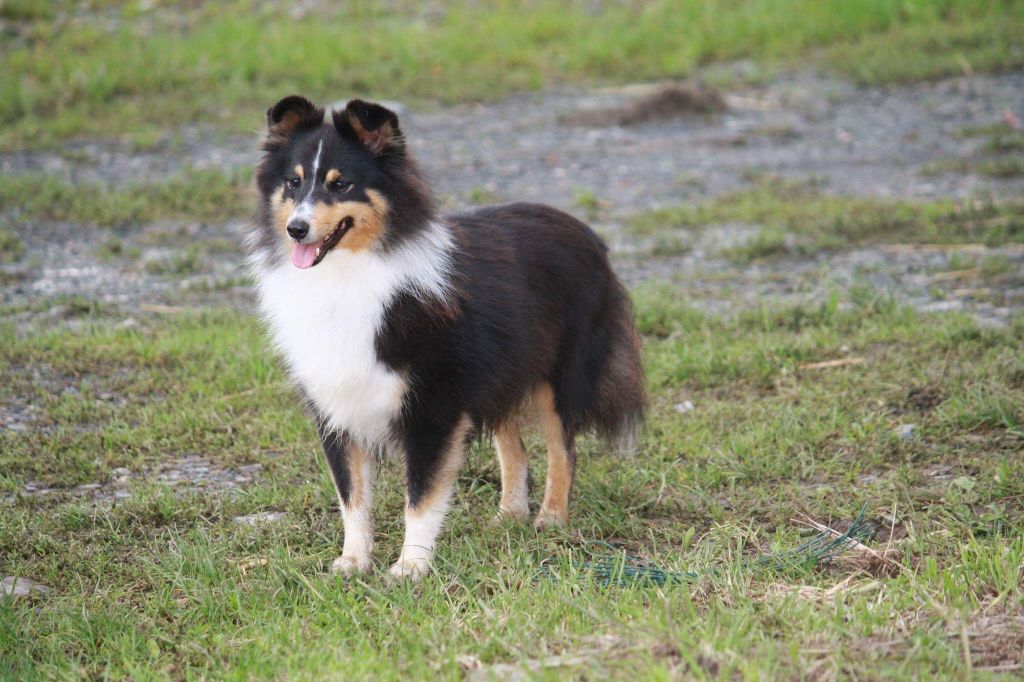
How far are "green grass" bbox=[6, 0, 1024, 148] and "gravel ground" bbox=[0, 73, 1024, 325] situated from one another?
18.8 inches

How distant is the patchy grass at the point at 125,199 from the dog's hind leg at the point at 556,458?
434 centimetres

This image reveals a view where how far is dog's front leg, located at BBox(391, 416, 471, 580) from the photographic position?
13.8 feet

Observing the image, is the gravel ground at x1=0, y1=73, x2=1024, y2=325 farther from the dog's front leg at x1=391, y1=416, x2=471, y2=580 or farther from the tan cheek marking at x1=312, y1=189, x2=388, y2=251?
the tan cheek marking at x1=312, y1=189, x2=388, y2=251

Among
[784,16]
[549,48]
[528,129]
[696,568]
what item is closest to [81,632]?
[696,568]

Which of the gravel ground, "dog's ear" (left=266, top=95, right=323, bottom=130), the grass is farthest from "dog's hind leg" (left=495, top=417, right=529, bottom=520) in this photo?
the grass

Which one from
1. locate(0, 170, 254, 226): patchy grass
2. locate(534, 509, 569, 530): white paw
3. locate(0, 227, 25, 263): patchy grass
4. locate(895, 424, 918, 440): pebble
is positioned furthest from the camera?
locate(0, 170, 254, 226): patchy grass

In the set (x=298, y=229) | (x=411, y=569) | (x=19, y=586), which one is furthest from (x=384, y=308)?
(x=19, y=586)

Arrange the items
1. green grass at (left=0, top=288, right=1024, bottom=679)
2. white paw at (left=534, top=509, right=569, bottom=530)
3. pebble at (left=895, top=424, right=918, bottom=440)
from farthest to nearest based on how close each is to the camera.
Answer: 1. pebble at (left=895, top=424, right=918, bottom=440)
2. white paw at (left=534, top=509, right=569, bottom=530)
3. green grass at (left=0, top=288, right=1024, bottom=679)

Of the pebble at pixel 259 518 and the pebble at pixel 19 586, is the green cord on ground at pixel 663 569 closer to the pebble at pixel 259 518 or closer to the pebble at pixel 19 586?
the pebble at pixel 259 518

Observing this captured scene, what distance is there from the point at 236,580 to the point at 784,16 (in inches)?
422

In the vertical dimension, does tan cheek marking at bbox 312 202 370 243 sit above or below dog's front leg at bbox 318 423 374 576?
above

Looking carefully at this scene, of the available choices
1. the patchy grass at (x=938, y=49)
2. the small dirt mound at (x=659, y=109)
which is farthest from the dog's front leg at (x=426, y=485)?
the patchy grass at (x=938, y=49)

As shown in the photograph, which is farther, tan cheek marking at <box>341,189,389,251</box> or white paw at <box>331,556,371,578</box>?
white paw at <box>331,556,371,578</box>

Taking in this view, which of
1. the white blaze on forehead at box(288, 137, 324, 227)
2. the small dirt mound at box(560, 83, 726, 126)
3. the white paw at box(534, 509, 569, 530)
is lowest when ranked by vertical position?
the white paw at box(534, 509, 569, 530)
